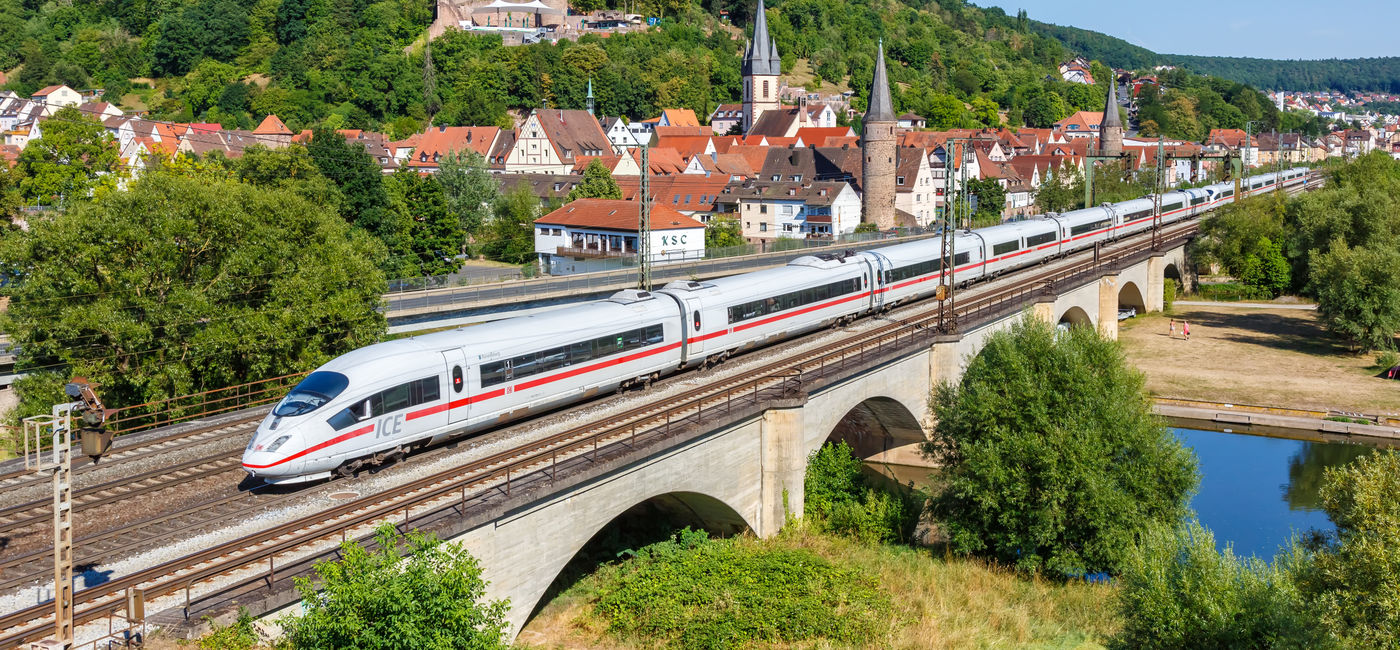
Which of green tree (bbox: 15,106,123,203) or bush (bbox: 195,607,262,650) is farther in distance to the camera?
green tree (bbox: 15,106,123,203)

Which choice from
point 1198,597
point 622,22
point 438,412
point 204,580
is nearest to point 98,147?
point 438,412

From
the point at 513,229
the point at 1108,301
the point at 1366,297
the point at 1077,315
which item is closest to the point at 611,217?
the point at 513,229

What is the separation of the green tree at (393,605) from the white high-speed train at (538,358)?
16.7 ft

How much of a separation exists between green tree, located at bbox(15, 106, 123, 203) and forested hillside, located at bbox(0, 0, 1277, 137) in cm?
8125

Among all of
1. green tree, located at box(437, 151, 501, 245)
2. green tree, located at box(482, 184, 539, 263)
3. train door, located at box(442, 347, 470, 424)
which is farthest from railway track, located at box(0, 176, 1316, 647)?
green tree, located at box(437, 151, 501, 245)

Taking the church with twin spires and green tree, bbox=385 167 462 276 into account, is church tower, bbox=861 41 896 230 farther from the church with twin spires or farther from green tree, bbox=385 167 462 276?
green tree, bbox=385 167 462 276

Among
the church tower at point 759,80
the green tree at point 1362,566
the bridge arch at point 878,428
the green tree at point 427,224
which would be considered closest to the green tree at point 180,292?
the bridge arch at point 878,428

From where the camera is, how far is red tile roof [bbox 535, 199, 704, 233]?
68.9 meters

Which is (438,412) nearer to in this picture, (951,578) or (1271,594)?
(951,578)

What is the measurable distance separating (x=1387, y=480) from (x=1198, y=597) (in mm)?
3852

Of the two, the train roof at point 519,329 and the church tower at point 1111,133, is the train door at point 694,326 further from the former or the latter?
the church tower at point 1111,133

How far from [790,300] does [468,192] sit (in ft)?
179

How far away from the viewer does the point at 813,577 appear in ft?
77.9

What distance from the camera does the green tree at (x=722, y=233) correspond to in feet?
260
